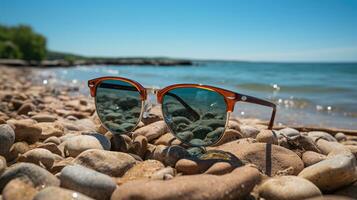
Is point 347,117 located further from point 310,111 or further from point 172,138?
point 172,138

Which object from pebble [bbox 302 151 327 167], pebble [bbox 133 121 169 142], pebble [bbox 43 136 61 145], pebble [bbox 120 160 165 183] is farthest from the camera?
pebble [bbox 133 121 169 142]

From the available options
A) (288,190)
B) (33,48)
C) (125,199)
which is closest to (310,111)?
(288,190)

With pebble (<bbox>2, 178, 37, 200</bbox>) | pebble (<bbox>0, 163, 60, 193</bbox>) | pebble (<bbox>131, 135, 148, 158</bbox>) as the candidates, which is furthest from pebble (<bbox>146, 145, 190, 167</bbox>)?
pebble (<bbox>2, 178, 37, 200</bbox>)

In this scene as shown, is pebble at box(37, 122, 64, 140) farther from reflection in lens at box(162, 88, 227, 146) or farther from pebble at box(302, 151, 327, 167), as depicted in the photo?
pebble at box(302, 151, 327, 167)

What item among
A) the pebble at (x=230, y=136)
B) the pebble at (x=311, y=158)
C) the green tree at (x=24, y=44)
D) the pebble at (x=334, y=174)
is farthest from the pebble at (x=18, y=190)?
the green tree at (x=24, y=44)

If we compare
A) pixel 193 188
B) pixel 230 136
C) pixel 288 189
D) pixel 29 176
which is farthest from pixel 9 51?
pixel 288 189

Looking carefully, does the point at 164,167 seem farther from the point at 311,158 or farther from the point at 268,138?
the point at 311,158

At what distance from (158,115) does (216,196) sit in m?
2.06

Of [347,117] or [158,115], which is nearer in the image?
[158,115]

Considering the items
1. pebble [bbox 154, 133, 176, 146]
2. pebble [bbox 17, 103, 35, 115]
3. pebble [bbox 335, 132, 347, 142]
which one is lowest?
pebble [bbox 335, 132, 347, 142]

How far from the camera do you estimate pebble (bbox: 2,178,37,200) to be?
68.2 inches

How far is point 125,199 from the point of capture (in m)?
1.79

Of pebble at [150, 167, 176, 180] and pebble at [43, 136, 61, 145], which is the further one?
pebble at [43, 136, 61, 145]

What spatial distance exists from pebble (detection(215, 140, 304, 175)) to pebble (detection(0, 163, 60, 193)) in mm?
1403
